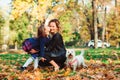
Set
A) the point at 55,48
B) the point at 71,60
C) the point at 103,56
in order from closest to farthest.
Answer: the point at 71,60 → the point at 55,48 → the point at 103,56

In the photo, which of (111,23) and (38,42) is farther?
(111,23)

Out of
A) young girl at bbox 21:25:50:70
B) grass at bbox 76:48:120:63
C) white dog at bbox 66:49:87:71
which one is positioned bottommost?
grass at bbox 76:48:120:63

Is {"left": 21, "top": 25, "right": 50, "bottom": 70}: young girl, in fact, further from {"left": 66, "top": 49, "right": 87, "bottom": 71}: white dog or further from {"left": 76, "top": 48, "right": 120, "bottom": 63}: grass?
{"left": 76, "top": 48, "right": 120, "bottom": 63}: grass

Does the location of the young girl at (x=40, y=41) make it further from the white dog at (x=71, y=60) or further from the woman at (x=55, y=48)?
the white dog at (x=71, y=60)

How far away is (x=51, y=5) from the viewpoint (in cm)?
3412

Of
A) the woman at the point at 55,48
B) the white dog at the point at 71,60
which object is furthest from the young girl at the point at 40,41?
the white dog at the point at 71,60

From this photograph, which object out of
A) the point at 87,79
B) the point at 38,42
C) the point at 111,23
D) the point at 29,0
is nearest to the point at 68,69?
the point at 38,42

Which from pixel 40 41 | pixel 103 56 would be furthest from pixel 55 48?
pixel 103 56

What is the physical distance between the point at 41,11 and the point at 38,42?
2439 centimetres

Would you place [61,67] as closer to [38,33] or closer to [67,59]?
[67,59]

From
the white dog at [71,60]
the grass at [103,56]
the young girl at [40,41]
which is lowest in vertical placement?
the grass at [103,56]

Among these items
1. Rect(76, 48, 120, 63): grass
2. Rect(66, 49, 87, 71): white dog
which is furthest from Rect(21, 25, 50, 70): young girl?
Rect(76, 48, 120, 63): grass

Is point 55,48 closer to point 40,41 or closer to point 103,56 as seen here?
point 40,41

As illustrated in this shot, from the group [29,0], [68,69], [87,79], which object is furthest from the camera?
[29,0]
